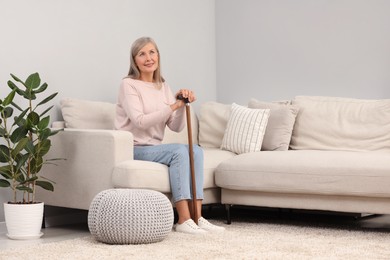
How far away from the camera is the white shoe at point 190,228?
414 centimetres

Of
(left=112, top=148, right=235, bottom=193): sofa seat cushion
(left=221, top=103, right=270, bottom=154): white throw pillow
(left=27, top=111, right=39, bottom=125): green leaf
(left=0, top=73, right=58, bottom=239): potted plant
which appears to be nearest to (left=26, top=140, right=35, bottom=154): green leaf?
(left=0, top=73, right=58, bottom=239): potted plant

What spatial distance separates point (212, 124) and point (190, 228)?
136 cm

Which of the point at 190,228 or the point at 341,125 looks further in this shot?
the point at 341,125

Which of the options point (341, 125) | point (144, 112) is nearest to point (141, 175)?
point (144, 112)

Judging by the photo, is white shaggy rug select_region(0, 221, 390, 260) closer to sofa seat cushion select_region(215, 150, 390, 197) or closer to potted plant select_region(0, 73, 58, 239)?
sofa seat cushion select_region(215, 150, 390, 197)

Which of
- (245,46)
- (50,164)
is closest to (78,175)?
(50,164)

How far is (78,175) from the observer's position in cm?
436

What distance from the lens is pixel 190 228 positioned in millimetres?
4164

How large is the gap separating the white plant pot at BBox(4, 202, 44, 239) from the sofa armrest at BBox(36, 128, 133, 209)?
0.28m

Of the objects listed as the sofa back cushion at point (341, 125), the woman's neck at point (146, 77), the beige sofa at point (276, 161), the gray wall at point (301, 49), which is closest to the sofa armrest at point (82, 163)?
the beige sofa at point (276, 161)

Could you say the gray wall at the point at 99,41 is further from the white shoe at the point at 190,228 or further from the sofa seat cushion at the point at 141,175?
the white shoe at the point at 190,228

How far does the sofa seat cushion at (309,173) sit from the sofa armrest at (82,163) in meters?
0.64

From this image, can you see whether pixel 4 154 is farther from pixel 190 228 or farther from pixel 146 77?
pixel 190 228

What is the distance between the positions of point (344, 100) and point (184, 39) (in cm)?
143
